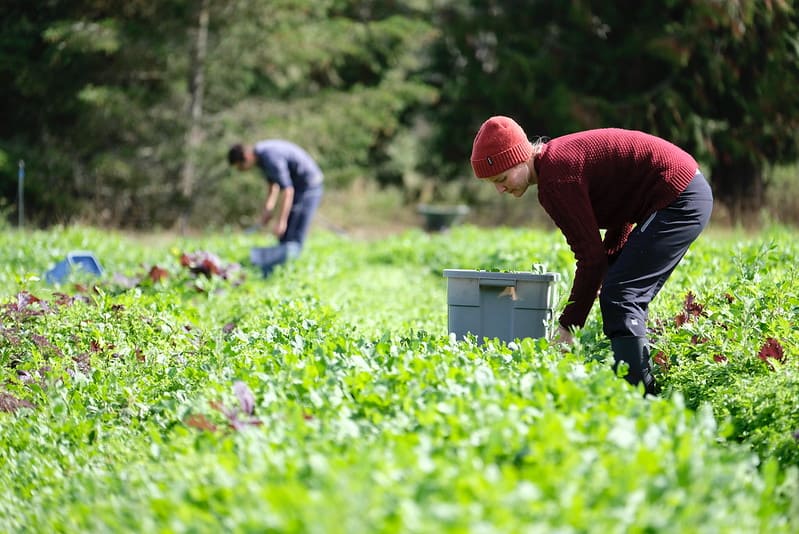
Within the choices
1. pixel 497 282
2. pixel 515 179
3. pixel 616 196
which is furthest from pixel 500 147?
pixel 497 282

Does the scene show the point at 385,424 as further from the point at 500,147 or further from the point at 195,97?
the point at 195,97

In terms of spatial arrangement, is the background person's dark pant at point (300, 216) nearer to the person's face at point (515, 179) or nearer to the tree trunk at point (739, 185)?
the person's face at point (515, 179)

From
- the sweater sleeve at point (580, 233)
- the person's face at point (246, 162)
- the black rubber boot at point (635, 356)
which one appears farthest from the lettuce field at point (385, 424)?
the person's face at point (246, 162)

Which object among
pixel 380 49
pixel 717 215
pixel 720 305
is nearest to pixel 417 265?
pixel 720 305

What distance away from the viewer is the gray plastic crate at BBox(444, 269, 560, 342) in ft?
15.1

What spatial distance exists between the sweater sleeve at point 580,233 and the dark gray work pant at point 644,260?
0.11 m

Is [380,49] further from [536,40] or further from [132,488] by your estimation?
[132,488]

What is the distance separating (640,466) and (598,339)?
2391 millimetres

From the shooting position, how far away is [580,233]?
13.1 feet

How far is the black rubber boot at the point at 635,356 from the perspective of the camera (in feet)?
13.6

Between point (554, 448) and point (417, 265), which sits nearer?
point (554, 448)

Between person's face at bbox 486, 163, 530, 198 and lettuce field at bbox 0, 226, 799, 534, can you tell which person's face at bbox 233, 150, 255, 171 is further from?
person's face at bbox 486, 163, 530, 198

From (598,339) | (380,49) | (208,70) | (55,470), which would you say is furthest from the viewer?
(380,49)

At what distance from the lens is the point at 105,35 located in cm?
1555
